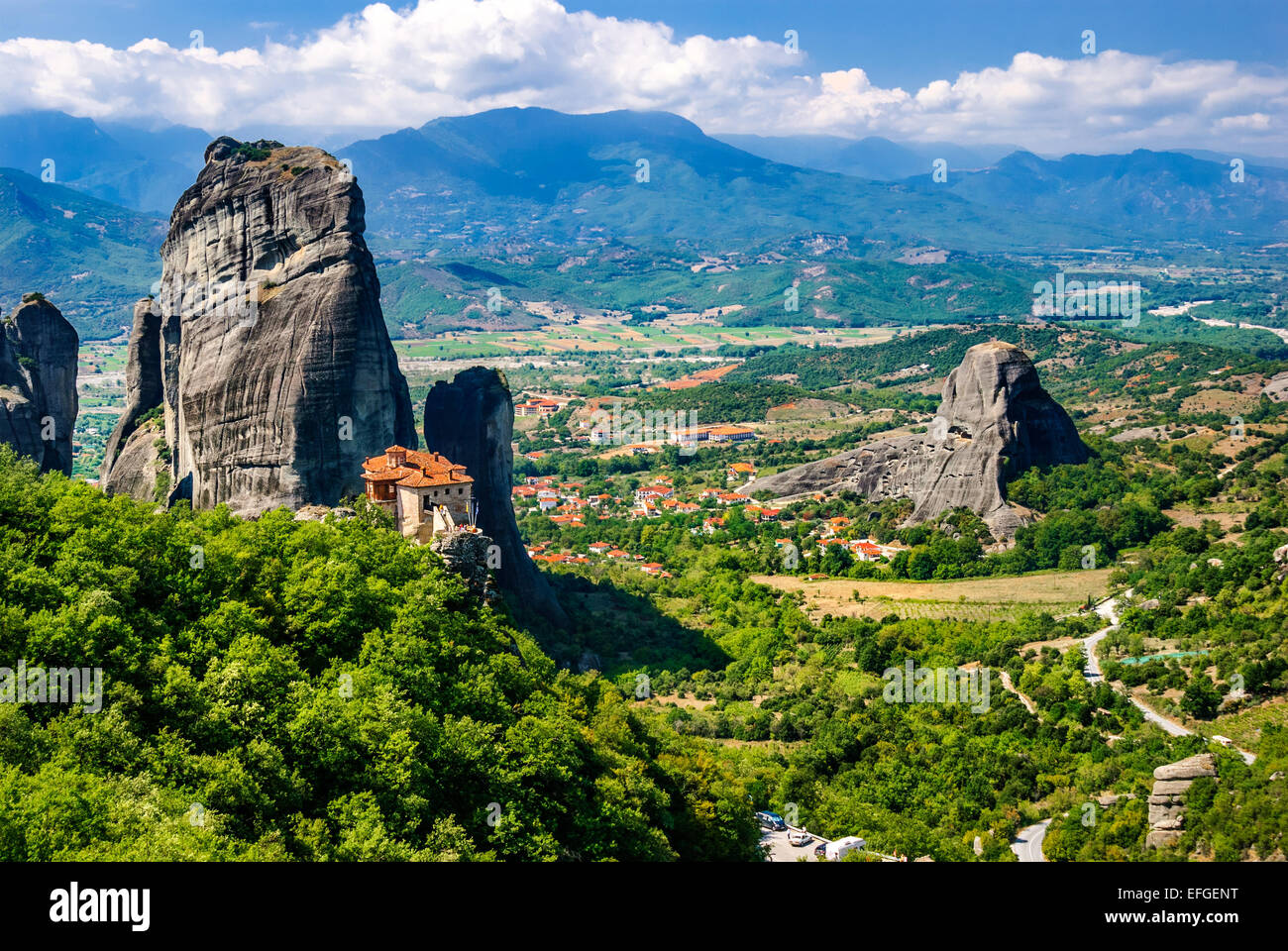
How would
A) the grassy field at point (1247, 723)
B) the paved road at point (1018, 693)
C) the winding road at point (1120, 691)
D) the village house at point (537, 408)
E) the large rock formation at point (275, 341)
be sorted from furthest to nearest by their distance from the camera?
the village house at point (537, 408)
the paved road at point (1018, 693)
the large rock formation at point (275, 341)
the grassy field at point (1247, 723)
the winding road at point (1120, 691)

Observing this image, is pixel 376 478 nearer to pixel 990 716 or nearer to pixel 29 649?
pixel 29 649

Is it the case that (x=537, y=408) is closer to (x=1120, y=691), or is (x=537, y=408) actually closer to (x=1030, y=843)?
(x=1120, y=691)

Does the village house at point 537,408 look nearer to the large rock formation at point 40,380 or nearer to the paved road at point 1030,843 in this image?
the large rock formation at point 40,380

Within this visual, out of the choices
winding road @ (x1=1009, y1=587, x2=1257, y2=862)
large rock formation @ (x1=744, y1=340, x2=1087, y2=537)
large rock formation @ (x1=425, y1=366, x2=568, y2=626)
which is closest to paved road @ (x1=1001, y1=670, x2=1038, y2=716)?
winding road @ (x1=1009, y1=587, x2=1257, y2=862)

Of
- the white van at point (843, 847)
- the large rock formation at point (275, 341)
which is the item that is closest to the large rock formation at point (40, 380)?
the large rock formation at point (275, 341)
